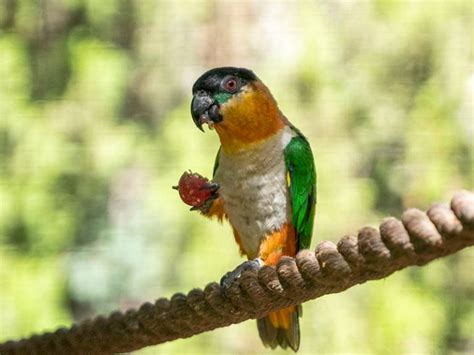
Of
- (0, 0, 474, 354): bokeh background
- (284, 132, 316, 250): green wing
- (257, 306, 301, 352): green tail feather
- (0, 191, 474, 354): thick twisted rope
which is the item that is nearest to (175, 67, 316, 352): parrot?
(284, 132, 316, 250): green wing

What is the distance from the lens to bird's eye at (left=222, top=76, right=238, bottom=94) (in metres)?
1.56

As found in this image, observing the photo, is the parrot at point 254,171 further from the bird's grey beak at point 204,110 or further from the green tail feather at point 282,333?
the green tail feather at point 282,333

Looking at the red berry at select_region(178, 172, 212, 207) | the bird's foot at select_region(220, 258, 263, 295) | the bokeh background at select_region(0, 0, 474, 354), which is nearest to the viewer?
the bird's foot at select_region(220, 258, 263, 295)

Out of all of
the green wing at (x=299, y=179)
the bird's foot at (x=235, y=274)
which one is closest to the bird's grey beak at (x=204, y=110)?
the green wing at (x=299, y=179)

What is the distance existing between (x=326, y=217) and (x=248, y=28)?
0.56m

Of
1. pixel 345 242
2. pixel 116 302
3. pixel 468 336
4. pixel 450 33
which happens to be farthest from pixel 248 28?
pixel 345 242

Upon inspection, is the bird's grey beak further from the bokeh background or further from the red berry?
the bokeh background

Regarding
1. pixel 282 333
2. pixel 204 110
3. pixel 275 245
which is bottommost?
pixel 282 333

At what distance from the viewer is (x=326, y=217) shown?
7.66 ft

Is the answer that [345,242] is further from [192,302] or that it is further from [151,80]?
[151,80]

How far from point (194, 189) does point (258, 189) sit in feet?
0.36

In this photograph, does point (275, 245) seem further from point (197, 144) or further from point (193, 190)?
point (197, 144)

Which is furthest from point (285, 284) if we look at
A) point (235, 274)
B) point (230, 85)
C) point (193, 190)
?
point (230, 85)

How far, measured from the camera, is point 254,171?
1559 millimetres
